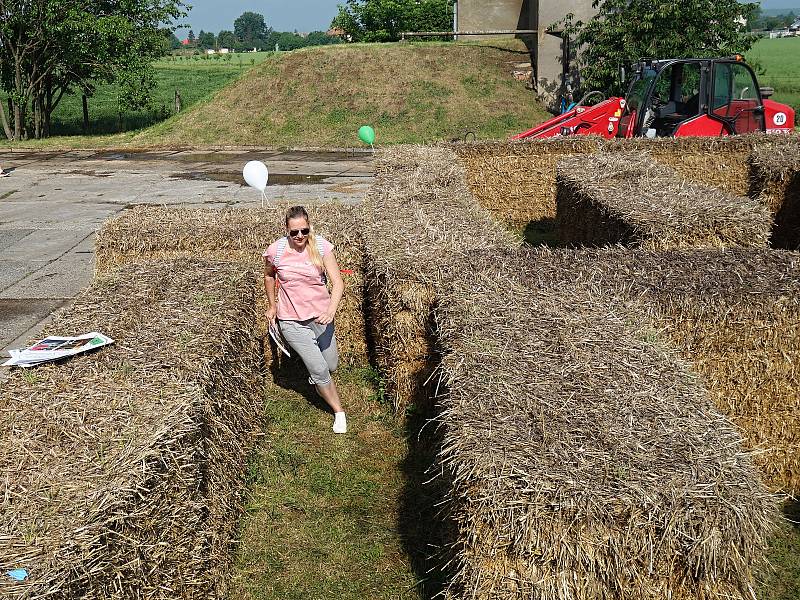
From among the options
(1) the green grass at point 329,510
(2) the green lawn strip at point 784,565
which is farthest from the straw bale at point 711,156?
(2) the green lawn strip at point 784,565

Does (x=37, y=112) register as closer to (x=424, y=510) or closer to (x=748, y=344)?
(x=424, y=510)

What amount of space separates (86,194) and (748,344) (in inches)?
672

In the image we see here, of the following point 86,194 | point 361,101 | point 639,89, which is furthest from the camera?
point 361,101

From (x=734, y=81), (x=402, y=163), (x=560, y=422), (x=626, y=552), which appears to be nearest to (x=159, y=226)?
(x=402, y=163)

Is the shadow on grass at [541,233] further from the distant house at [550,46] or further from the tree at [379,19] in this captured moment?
the tree at [379,19]

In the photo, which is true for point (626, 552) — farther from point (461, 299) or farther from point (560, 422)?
point (461, 299)

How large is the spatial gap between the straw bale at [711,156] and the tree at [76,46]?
21.3 metres

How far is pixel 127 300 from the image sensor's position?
6.23 meters

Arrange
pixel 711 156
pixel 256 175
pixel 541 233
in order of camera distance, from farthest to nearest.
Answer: pixel 541 233
pixel 711 156
pixel 256 175

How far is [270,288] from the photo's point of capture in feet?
21.4

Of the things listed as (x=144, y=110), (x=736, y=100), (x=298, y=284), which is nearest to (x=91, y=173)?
(x=736, y=100)

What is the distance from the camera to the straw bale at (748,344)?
5.45m

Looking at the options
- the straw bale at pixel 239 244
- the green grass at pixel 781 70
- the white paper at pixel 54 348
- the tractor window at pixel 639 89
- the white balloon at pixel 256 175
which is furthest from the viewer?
the green grass at pixel 781 70

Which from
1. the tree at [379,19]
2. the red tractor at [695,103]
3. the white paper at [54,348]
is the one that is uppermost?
the tree at [379,19]
